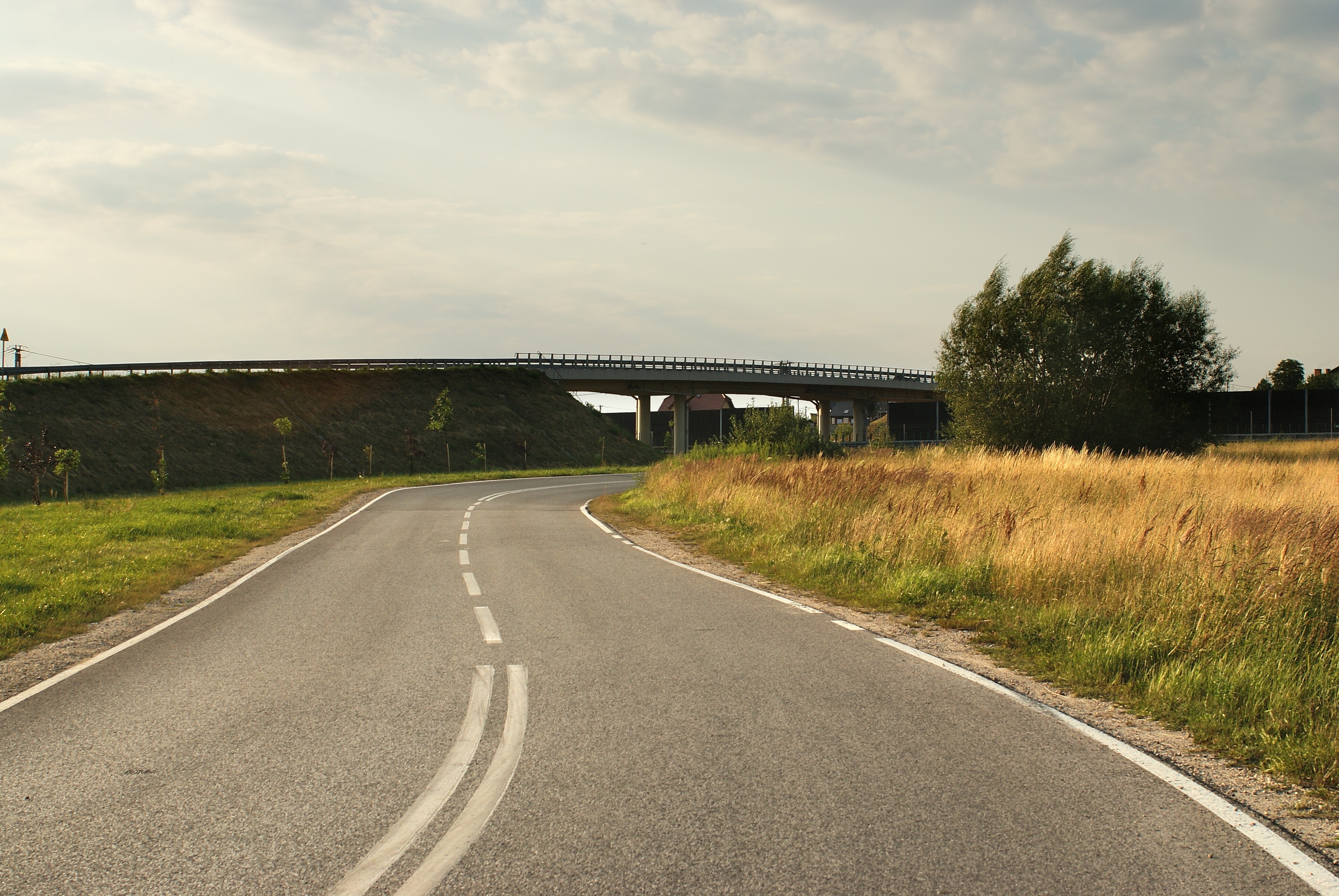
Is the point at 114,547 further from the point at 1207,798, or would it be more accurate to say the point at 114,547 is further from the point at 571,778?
the point at 1207,798

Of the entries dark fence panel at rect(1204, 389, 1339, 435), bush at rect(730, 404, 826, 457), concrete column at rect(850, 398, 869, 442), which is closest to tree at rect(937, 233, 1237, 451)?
bush at rect(730, 404, 826, 457)

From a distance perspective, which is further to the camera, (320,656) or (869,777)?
(320,656)

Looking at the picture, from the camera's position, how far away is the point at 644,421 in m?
81.2

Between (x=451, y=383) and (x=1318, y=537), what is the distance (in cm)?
6833

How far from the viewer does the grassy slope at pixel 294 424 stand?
4688 centimetres

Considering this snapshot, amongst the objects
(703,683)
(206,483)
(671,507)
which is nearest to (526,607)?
(703,683)

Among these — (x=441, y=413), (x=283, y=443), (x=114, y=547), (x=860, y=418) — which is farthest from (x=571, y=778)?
(x=860, y=418)

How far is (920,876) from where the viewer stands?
3.29 metres

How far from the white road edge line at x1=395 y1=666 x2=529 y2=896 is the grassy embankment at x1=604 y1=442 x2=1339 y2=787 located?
13.0ft

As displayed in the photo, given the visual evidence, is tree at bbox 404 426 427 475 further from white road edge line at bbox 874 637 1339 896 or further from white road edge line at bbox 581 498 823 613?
white road edge line at bbox 874 637 1339 896

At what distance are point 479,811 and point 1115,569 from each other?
24.9ft

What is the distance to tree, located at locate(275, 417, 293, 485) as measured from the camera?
43513 mm

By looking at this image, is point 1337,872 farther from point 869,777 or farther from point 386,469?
point 386,469

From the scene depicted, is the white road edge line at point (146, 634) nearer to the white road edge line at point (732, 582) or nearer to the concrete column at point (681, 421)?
the white road edge line at point (732, 582)
